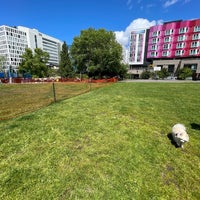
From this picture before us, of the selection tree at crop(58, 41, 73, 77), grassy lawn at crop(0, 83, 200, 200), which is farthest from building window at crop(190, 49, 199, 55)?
grassy lawn at crop(0, 83, 200, 200)

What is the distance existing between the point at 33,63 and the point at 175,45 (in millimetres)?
46063

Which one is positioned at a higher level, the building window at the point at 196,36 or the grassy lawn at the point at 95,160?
the building window at the point at 196,36

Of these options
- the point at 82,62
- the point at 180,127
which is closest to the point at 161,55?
the point at 82,62

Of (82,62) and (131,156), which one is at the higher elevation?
(82,62)

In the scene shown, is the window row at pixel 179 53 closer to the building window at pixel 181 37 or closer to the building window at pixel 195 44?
the building window at pixel 195 44

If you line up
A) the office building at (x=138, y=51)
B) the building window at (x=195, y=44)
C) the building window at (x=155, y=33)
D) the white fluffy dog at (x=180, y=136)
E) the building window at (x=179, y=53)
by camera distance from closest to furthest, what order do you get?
the white fluffy dog at (x=180, y=136), the building window at (x=195, y=44), the building window at (x=179, y=53), the building window at (x=155, y=33), the office building at (x=138, y=51)

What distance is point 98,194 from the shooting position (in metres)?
2.08

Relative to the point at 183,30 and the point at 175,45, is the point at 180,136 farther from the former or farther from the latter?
the point at 183,30

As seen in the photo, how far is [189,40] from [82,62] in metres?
35.1

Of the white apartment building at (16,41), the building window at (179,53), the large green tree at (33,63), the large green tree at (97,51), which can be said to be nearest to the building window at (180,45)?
the building window at (179,53)

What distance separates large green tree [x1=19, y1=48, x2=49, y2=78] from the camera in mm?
43425

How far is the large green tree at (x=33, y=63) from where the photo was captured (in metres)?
43.4

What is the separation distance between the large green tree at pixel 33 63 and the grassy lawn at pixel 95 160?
4479 centimetres

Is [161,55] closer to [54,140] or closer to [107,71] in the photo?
[107,71]
